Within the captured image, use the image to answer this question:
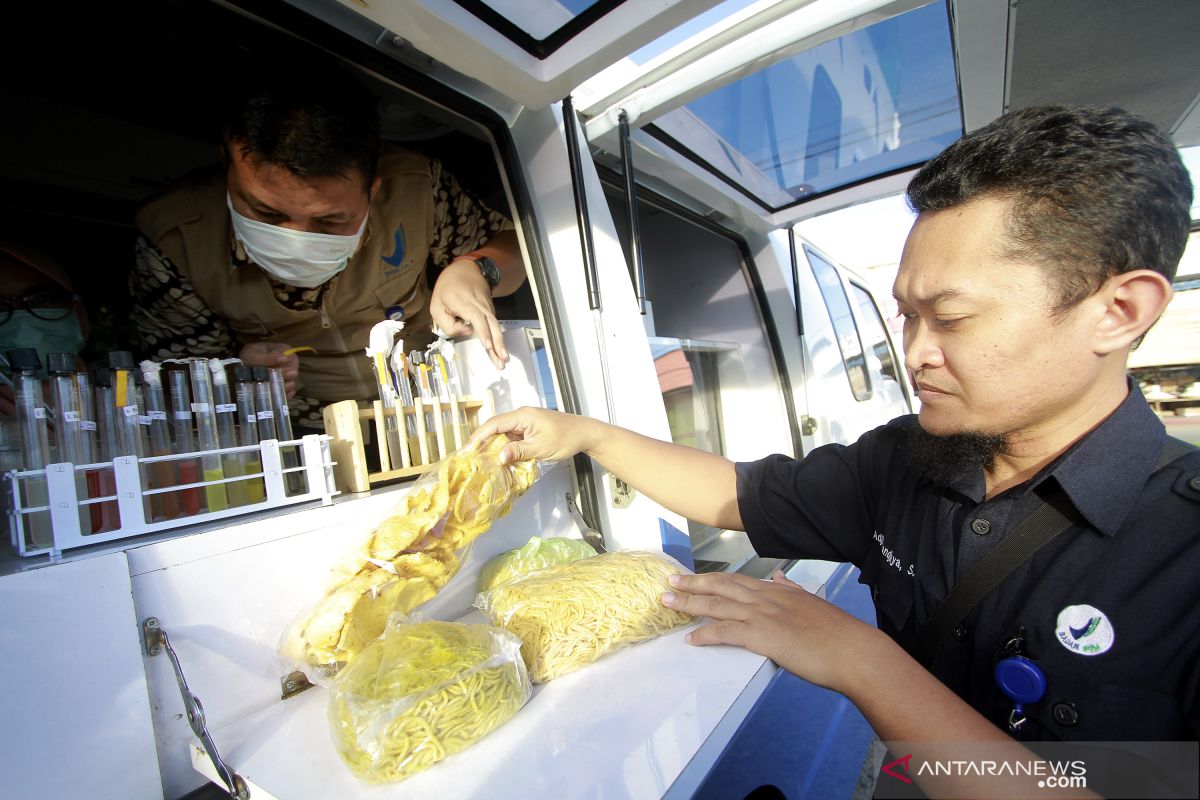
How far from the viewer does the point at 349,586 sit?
35.9 inches

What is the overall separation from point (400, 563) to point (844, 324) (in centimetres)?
419

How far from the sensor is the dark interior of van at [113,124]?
1549mm

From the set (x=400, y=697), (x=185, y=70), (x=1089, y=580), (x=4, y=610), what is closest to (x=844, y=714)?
(x=1089, y=580)

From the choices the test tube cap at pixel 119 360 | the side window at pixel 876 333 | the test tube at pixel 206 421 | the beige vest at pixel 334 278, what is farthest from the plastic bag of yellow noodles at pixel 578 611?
the side window at pixel 876 333

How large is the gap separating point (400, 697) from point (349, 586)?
229 millimetres

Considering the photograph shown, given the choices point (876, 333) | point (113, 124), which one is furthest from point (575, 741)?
point (876, 333)

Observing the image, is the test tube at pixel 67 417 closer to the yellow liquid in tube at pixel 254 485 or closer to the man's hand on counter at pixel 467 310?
the yellow liquid in tube at pixel 254 485

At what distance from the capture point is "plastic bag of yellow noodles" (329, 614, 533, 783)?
74 cm

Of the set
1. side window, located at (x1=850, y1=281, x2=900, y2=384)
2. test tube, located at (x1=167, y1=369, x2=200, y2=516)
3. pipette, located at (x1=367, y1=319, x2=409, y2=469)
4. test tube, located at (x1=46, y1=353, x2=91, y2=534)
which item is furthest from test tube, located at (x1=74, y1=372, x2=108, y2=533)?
side window, located at (x1=850, y1=281, x2=900, y2=384)

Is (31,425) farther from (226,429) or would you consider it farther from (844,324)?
(844,324)

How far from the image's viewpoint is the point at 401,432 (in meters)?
1.30

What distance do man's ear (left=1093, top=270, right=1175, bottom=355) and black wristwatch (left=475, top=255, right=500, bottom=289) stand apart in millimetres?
1539

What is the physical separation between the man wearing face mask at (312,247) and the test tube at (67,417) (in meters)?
0.62

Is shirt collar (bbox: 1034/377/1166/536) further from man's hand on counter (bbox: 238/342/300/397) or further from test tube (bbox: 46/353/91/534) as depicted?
man's hand on counter (bbox: 238/342/300/397)
